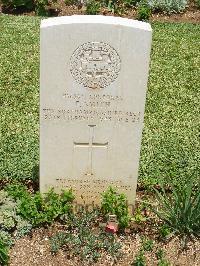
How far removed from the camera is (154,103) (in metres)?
8.90

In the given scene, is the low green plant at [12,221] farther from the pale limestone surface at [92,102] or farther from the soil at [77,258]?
the pale limestone surface at [92,102]

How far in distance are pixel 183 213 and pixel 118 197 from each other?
2.36ft

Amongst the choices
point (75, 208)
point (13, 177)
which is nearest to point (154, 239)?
point (75, 208)

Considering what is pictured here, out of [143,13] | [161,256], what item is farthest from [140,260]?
[143,13]

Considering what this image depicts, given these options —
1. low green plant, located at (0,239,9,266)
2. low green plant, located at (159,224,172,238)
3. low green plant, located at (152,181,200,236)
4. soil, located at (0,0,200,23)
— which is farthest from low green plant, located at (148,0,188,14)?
low green plant, located at (0,239,9,266)

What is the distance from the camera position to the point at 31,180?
6.82 metres

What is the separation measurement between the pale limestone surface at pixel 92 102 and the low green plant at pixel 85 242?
0.39 metres

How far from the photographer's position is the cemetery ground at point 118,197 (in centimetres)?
580

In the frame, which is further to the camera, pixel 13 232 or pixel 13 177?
pixel 13 177

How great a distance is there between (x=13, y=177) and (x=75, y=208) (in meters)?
1.00

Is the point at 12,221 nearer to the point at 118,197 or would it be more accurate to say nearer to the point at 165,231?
the point at 118,197

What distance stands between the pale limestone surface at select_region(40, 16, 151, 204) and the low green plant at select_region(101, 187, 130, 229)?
7.2 inches

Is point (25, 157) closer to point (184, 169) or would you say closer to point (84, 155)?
point (84, 155)

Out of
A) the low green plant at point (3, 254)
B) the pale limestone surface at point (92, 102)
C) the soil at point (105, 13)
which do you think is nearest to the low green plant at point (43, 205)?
the pale limestone surface at point (92, 102)
